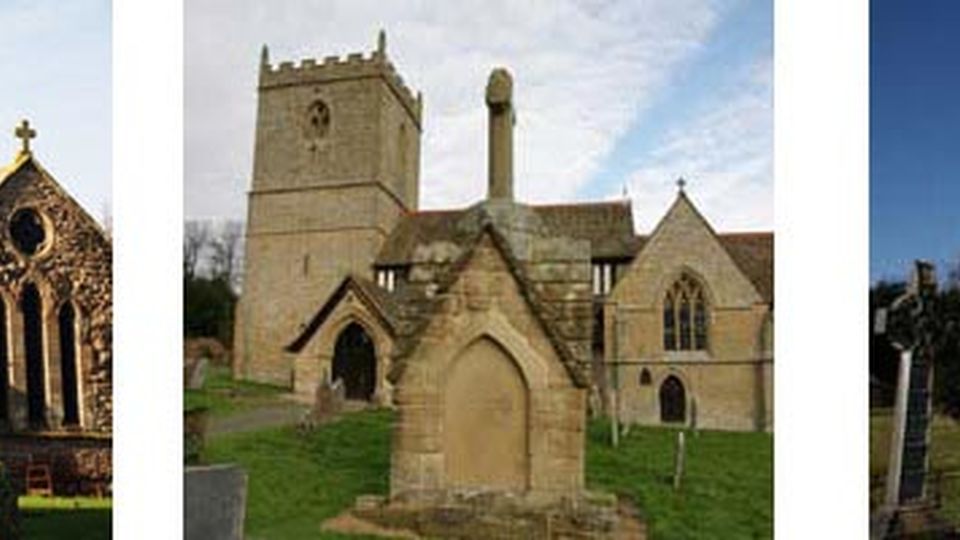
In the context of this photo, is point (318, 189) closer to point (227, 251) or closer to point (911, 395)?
point (227, 251)

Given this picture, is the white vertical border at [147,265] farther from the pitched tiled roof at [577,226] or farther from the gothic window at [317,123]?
the pitched tiled roof at [577,226]

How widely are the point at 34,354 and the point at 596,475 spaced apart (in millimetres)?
4294

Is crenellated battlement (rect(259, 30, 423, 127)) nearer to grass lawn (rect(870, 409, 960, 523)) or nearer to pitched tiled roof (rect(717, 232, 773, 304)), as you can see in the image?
pitched tiled roof (rect(717, 232, 773, 304))

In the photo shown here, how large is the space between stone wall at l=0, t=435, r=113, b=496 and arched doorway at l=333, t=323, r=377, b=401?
181 cm

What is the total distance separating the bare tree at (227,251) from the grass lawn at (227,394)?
28.9 inches

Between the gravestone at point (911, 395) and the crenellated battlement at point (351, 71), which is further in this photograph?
the crenellated battlement at point (351, 71)

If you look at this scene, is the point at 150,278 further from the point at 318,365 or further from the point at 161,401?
the point at 318,365

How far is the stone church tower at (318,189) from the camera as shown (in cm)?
848

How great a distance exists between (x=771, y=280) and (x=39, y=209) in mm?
5436

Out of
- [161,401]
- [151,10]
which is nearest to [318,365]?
[161,401]

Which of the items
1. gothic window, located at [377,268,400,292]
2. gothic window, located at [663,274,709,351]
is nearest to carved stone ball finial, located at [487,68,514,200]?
gothic window, located at [377,268,400,292]

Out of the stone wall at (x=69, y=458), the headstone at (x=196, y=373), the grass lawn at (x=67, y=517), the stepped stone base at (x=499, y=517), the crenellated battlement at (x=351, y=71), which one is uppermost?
the crenellated battlement at (x=351, y=71)

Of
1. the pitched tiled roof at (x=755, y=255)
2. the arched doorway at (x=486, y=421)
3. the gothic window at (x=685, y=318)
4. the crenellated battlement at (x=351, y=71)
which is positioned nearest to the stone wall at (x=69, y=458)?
the arched doorway at (x=486, y=421)

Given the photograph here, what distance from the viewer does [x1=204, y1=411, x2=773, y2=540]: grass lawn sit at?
7488mm
